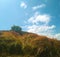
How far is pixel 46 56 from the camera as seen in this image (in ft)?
80.8

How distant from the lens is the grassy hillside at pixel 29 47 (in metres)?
24.7

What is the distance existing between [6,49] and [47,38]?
6.22 m

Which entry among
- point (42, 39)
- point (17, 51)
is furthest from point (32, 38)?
point (17, 51)

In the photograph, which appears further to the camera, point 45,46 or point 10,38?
point 10,38

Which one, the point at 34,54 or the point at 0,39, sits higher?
the point at 0,39

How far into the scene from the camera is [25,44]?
2602 cm

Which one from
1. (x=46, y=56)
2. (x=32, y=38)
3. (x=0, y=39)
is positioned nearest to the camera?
(x=46, y=56)

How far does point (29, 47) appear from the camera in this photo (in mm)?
25625

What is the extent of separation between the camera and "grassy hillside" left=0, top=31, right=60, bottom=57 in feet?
81.0

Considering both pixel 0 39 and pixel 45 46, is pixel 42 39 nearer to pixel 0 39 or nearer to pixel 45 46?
pixel 45 46

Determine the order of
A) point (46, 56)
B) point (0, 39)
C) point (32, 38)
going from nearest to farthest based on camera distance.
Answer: point (46, 56) → point (0, 39) → point (32, 38)

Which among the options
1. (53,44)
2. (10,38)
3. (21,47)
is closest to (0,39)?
(10,38)

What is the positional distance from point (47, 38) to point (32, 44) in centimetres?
285

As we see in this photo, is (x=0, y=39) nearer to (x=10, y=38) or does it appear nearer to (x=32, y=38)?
(x=10, y=38)
